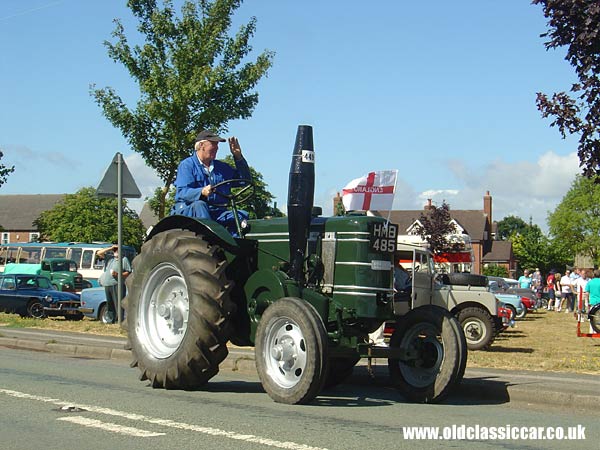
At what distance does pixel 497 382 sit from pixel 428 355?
37.9 inches

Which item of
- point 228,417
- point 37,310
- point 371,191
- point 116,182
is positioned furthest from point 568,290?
point 228,417

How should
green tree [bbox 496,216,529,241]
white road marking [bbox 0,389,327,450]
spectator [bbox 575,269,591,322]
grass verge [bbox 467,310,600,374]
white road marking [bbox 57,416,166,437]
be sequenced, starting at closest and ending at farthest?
white road marking [bbox 0,389,327,450] → white road marking [bbox 57,416,166,437] → grass verge [bbox 467,310,600,374] → spectator [bbox 575,269,591,322] → green tree [bbox 496,216,529,241]

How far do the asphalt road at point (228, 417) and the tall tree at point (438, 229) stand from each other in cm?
5031

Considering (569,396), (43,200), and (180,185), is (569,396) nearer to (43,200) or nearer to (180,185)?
(180,185)

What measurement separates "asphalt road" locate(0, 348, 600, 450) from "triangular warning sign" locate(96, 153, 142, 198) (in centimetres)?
637

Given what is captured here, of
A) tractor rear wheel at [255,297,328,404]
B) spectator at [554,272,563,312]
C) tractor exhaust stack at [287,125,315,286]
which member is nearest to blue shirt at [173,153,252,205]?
tractor exhaust stack at [287,125,315,286]

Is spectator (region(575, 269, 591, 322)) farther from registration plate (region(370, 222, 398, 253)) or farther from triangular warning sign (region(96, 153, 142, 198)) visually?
registration plate (region(370, 222, 398, 253))

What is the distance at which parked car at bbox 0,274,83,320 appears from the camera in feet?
86.9

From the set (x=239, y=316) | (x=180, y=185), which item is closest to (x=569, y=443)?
(x=239, y=316)

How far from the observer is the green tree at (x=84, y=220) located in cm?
8525

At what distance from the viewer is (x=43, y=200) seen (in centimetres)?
11656

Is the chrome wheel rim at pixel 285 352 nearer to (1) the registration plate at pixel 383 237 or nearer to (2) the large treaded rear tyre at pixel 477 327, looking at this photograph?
A: (1) the registration plate at pixel 383 237

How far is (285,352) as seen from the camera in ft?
27.0

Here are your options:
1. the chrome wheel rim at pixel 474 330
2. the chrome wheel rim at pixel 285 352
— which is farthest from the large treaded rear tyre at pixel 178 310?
the chrome wheel rim at pixel 474 330
